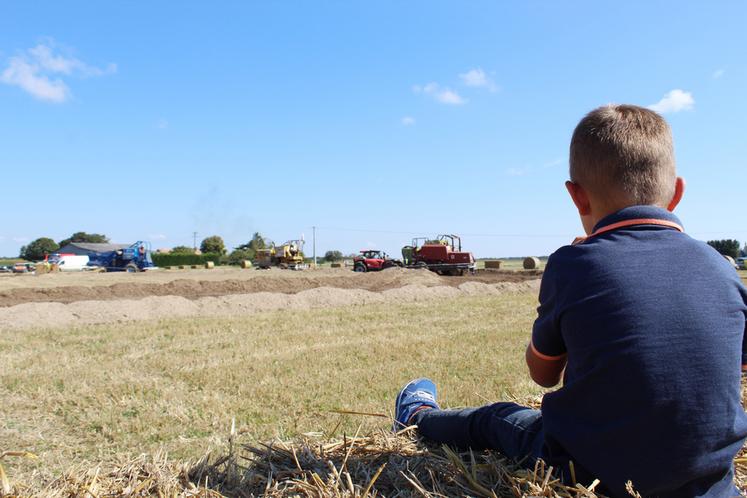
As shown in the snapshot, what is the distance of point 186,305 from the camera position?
13.4 m

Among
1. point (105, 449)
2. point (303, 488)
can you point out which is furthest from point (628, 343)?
point (105, 449)

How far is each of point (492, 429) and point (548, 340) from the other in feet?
2.28

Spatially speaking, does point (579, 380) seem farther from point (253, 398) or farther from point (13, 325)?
point (13, 325)

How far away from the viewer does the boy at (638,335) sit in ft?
5.53

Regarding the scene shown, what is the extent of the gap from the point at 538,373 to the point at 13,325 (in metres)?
11.8

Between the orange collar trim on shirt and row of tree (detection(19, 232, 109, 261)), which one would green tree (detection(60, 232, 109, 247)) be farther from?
the orange collar trim on shirt

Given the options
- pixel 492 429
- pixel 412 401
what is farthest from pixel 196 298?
pixel 492 429

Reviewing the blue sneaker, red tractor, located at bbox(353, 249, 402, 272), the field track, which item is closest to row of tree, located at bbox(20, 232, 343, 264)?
red tractor, located at bbox(353, 249, 402, 272)

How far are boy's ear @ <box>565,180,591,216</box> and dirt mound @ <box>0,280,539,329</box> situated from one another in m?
11.5

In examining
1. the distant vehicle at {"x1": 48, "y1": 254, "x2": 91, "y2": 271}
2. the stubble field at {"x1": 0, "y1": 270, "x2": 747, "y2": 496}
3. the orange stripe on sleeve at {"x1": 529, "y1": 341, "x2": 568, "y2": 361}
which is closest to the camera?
the orange stripe on sleeve at {"x1": 529, "y1": 341, "x2": 568, "y2": 361}

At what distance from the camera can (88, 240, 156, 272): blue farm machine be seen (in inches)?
1572

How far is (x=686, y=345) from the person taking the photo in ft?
5.54

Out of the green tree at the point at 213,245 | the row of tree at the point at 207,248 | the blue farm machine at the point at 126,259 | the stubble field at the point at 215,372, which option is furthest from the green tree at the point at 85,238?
the stubble field at the point at 215,372

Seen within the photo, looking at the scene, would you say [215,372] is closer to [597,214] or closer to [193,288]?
[597,214]
